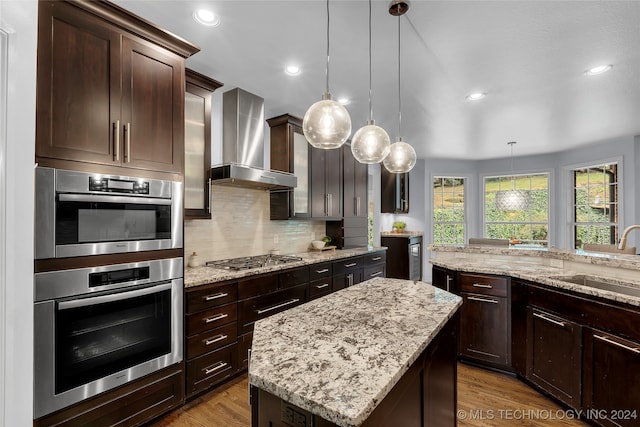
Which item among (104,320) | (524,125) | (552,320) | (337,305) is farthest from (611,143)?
(104,320)

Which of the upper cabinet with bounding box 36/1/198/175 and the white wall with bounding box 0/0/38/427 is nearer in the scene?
the white wall with bounding box 0/0/38/427

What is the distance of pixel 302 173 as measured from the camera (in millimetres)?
3875

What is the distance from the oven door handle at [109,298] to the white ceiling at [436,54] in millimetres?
1736

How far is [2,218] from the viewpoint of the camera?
3.64 feet

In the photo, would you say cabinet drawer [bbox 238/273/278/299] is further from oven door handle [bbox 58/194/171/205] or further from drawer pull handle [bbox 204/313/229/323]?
oven door handle [bbox 58/194/171/205]

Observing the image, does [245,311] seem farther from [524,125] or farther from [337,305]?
[524,125]

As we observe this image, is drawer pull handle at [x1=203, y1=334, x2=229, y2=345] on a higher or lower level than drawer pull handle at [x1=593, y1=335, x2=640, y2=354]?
lower

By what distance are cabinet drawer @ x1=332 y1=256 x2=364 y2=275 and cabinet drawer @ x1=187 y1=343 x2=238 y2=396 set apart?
1.55 m

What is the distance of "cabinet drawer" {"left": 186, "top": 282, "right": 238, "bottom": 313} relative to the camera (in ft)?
7.28

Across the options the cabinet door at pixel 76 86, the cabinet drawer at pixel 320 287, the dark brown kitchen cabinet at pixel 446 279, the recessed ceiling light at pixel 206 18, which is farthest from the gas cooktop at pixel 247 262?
the recessed ceiling light at pixel 206 18

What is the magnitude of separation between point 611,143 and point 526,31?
15.4ft

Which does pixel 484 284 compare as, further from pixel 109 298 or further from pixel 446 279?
pixel 109 298

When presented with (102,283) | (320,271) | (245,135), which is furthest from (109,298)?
(320,271)

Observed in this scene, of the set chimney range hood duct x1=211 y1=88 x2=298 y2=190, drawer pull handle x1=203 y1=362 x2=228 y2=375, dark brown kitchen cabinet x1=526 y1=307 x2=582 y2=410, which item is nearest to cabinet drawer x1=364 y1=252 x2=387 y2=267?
chimney range hood duct x1=211 y1=88 x2=298 y2=190
